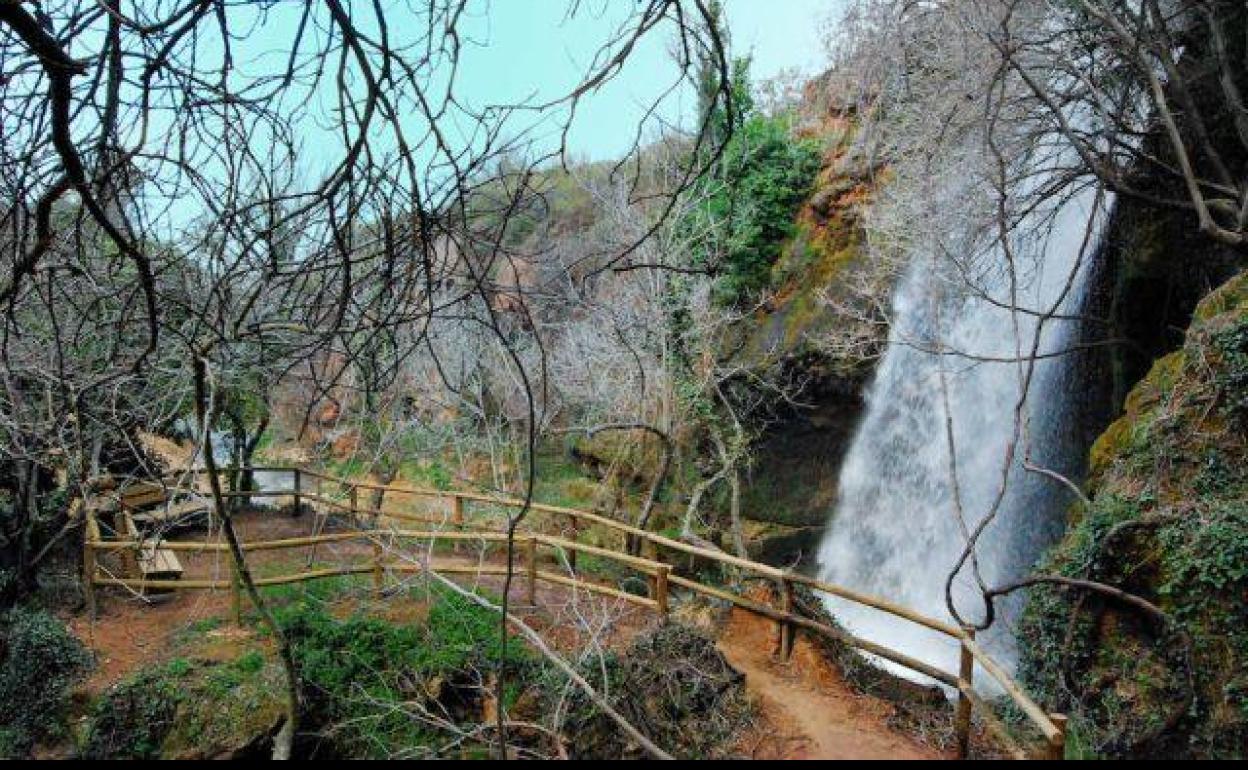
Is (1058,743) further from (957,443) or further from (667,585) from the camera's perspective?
(957,443)

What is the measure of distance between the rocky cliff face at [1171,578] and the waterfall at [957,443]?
2798 mm

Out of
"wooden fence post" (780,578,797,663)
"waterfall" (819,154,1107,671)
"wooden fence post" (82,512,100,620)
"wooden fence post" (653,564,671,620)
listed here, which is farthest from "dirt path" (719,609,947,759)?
"wooden fence post" (82,512,100,620)

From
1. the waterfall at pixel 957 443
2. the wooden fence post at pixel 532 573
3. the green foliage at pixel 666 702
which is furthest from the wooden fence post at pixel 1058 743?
the waterfall at pixel 957 443

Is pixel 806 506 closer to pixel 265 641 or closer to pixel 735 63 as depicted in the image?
pixel 735 63

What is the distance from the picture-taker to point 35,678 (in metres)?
7.16

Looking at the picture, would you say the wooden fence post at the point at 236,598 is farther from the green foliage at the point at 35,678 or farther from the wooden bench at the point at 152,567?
the green foliage at the point at 35,678

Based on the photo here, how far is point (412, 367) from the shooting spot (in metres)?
16.0

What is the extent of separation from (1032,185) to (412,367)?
11.5 m

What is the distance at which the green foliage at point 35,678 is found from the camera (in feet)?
22.6

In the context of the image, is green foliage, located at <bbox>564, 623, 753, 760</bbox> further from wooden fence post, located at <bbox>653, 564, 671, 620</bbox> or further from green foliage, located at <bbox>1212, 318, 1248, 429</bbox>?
green foliage, located at <bbox>1212, 318, 1248, 429</bbox>

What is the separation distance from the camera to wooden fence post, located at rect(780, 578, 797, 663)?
24.2ft

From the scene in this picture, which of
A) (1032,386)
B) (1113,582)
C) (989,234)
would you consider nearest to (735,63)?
(989,234)

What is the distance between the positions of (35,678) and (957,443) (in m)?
11.7

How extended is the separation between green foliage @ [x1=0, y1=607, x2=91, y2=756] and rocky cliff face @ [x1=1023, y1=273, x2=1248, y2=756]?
8.56 m
